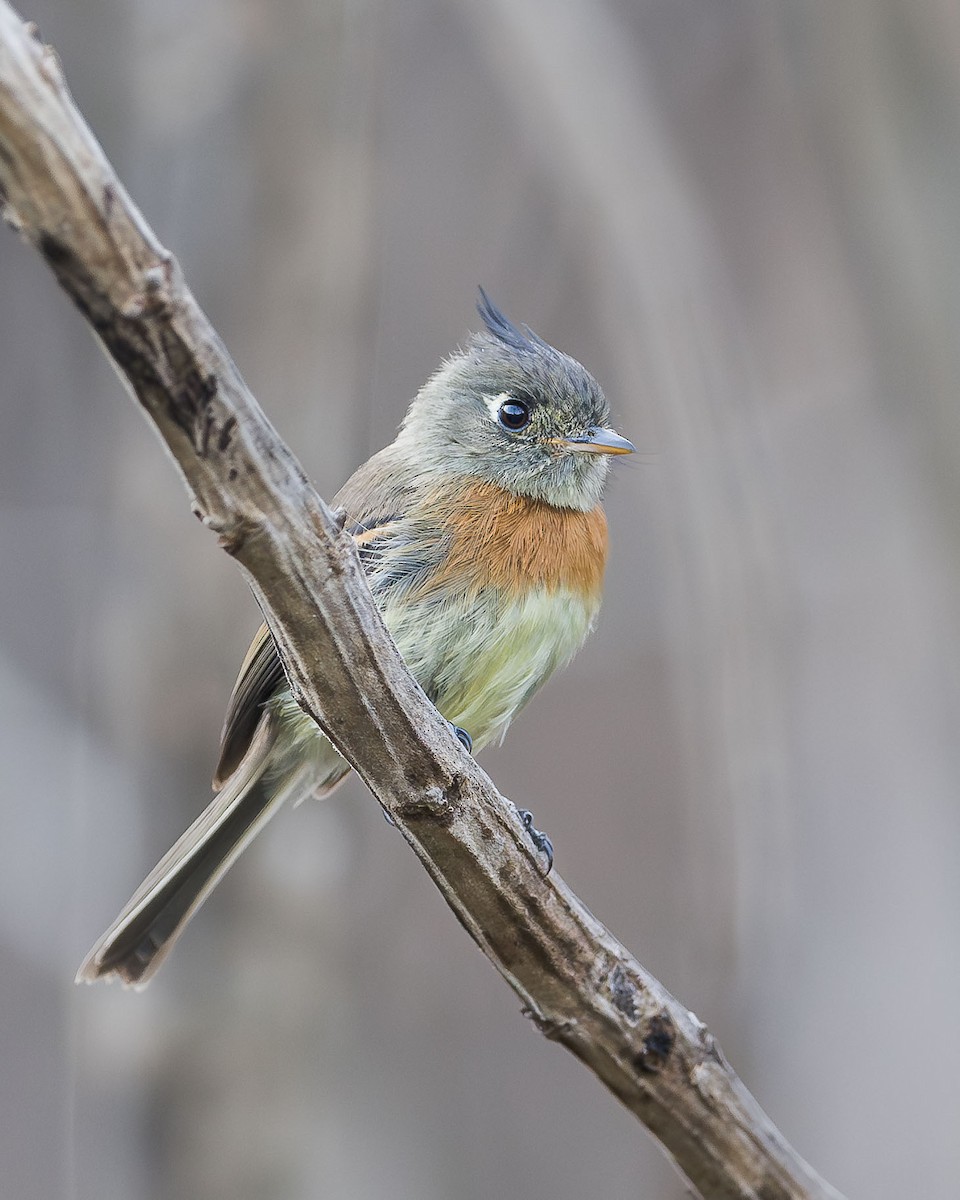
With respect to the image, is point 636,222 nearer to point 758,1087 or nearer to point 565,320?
point 565,320

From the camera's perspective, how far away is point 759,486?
5.05 metres

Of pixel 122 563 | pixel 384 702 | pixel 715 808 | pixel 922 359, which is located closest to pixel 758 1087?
pixel 715 808

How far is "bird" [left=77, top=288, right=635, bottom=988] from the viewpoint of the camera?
11.3 ft

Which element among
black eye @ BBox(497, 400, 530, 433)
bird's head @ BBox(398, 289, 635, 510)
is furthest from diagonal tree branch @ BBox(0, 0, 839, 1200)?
black eye @ BBox(497, 400, 530, 433)

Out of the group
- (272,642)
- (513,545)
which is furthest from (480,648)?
(272,642)

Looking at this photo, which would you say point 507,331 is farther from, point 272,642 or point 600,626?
point 600,626

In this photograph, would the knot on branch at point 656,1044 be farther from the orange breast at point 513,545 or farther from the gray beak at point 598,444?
the gray beak at point 598,444

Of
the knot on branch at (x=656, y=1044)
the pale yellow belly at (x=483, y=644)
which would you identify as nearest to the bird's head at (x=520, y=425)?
the pale yellow belly at (x=483, y=644)

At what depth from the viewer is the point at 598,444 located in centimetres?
387

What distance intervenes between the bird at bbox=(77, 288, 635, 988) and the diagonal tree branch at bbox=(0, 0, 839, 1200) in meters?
0.89

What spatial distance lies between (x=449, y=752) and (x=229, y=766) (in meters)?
1.61

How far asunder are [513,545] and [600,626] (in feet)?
10.6

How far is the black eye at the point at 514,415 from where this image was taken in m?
3.97

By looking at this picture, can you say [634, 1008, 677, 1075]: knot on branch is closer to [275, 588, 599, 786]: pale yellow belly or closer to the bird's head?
[275, 588, 599, 786]: pale yellow belly
